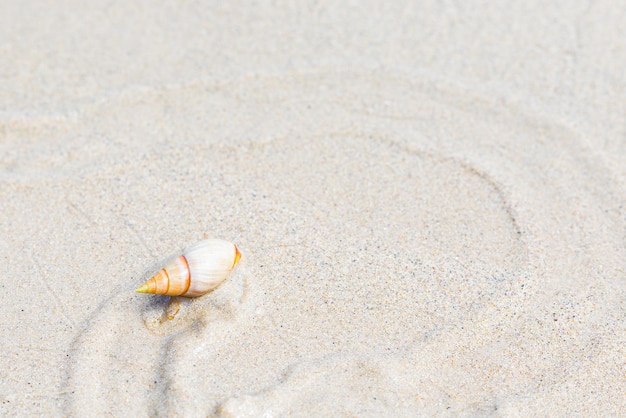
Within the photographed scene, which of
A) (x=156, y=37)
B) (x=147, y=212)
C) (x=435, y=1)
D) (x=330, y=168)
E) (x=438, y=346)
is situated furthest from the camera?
(x=435, y=1)

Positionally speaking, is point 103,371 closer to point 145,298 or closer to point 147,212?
point 145,298

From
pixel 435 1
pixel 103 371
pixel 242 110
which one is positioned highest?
pixel 435 1

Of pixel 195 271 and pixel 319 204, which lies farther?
pixel 319 204

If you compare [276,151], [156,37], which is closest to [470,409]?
[276,151]
